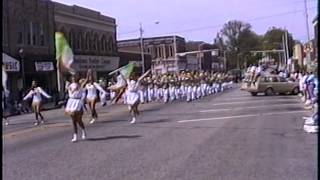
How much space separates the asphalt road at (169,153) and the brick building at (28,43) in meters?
26.3

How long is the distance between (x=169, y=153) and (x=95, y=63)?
175 feet

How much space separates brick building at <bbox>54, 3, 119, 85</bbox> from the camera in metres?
58.9

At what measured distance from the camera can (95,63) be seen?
66.4 m

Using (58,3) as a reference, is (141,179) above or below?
below

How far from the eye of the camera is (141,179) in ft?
33.0

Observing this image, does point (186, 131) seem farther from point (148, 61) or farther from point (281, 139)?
point (148, 61)

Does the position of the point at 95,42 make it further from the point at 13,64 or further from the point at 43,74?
the point at 13,64

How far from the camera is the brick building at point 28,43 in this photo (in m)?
46.7

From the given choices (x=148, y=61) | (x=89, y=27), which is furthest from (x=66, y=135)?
(x=148, y=61)

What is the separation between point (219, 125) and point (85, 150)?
732cm

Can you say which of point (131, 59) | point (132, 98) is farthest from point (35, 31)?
point (131, 59)

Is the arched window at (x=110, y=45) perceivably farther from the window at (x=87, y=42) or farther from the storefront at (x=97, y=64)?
the window at (x=87, y=42)

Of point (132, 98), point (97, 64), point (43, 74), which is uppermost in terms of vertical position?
point (97, 64)

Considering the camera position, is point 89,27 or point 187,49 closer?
point 89,27
